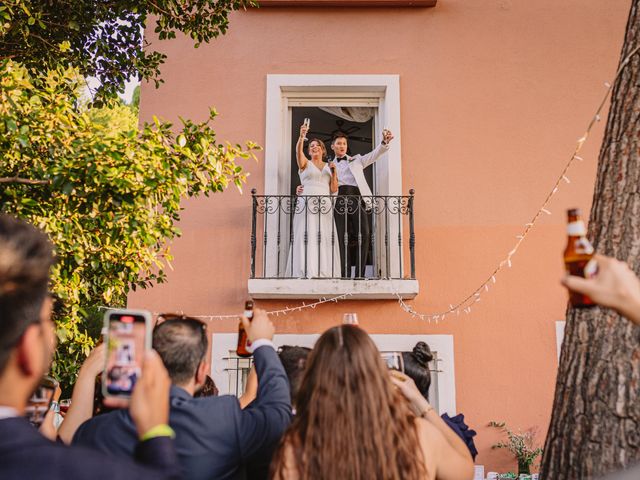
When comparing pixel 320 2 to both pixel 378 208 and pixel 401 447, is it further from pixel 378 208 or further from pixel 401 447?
pixel 401 447

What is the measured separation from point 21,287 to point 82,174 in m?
2.53

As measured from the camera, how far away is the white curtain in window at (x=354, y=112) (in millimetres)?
7219

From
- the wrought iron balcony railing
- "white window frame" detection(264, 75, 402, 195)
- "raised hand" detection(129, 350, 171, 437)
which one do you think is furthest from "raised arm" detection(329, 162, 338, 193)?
"raised hand" detection(129, 350, 171, 437)

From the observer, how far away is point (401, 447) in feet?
6.09

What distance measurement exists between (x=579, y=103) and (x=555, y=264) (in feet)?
6.37

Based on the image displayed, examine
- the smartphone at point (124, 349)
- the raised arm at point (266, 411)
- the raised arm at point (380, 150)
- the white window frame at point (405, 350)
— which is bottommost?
the white window frame at point (405, 350)

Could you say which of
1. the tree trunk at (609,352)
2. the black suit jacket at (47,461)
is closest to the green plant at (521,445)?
the tree trunk at (609,352)

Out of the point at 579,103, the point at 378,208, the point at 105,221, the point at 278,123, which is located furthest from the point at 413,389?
the point at 579,103

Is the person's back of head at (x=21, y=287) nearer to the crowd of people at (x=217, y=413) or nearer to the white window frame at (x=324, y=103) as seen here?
the crowd of people at (x=217, y=413)

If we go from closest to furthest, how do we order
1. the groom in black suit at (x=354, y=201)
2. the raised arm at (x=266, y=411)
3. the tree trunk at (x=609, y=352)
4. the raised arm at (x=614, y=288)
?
the raised arm at (x=614, y=288), the raised arm at (x=266, y=411), the tree trunk at (x=609, y=352), the groom in black suit at (x=354, y=201)

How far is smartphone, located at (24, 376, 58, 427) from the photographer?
211 cm

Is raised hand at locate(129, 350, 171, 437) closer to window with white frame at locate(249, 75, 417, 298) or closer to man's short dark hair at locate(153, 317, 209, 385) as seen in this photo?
man's short dark hair at locate(153, 317, 209, 385)

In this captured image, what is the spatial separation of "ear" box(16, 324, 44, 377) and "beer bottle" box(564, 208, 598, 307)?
55.8 inches

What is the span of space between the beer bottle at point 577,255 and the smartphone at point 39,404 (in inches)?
73.4
